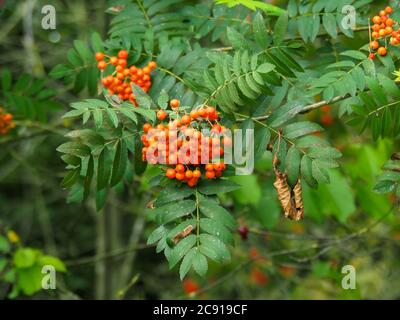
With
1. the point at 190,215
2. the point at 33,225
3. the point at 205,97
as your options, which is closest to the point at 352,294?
the point at 190,215

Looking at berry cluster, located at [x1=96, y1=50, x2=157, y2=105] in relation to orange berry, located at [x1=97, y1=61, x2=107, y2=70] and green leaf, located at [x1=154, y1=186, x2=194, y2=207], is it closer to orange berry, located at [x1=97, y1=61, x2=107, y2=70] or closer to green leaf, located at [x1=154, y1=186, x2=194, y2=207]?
orange berry, located at [x1=97, y1=61, x2=107, y2=70]

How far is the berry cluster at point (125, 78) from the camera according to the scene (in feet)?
7.52

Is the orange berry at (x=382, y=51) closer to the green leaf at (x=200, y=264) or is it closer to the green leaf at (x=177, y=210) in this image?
the green leaf at (x=177, y=210)

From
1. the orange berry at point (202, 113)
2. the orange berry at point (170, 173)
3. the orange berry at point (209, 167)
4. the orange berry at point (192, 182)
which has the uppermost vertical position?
the orange berry at point (202, 113)

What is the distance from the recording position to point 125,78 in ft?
7.70

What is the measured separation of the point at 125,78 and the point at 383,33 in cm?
104

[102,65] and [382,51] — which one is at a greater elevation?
[102,65]

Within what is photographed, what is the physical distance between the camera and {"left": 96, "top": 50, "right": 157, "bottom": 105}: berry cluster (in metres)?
2.29

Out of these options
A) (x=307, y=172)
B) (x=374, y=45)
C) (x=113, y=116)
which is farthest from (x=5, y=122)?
(x=374, y=45)

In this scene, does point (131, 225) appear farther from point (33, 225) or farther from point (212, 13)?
point (212, 13)

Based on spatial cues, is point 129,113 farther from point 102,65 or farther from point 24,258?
point 24,258

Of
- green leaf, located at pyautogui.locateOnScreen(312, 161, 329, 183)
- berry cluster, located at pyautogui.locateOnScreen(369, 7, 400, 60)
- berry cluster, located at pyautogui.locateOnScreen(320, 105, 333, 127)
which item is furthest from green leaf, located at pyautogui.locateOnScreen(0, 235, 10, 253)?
berry cluster, located at pyautogui.locateOnScreen(320, 105, 333, 127)

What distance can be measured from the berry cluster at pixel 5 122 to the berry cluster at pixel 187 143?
159 cm

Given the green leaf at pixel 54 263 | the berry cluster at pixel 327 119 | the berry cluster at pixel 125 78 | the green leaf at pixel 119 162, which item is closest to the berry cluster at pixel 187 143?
the green leaf at pixel 119 162
